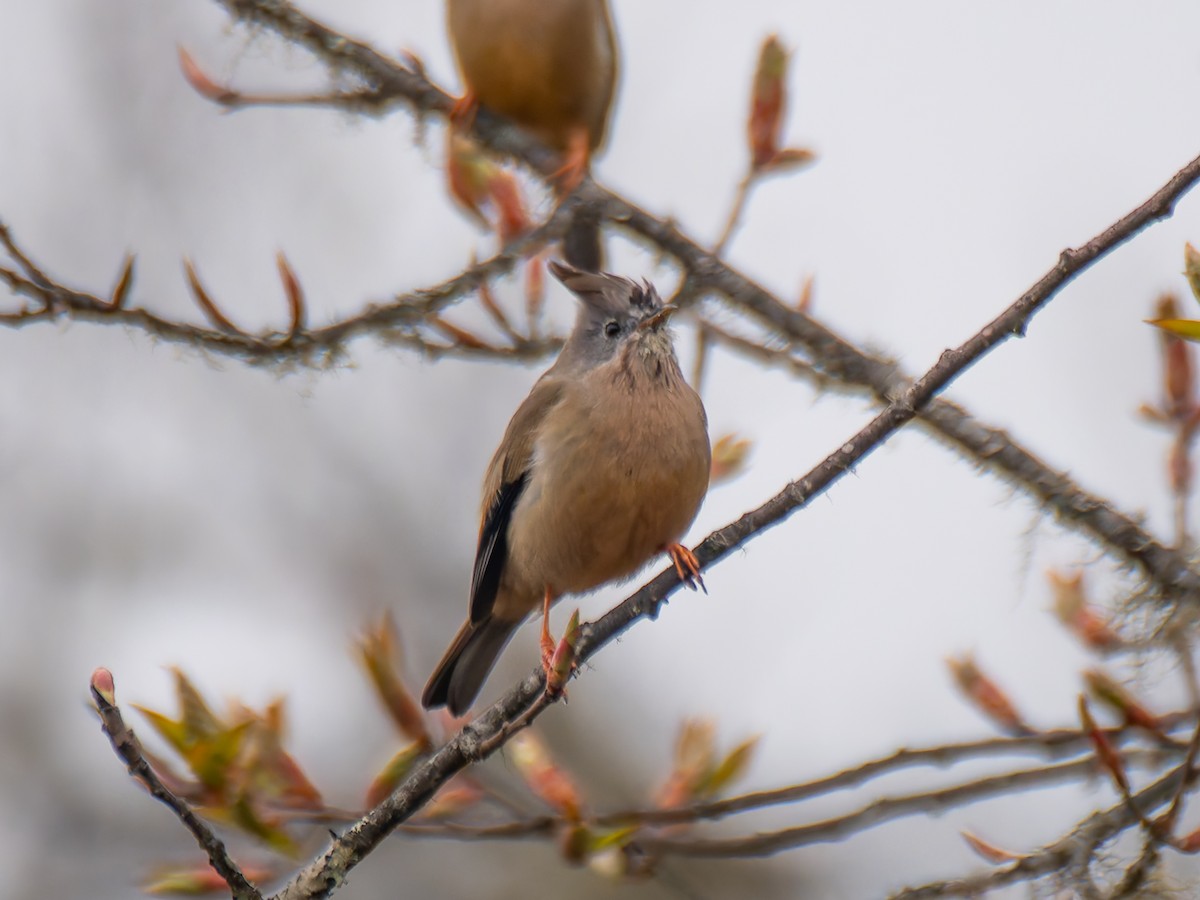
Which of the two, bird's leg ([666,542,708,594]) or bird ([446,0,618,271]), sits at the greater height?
bird ([446,0,618,271])

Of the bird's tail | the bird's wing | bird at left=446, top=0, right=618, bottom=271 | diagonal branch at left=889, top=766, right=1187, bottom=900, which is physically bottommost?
diagonal branch at left=889, top=766, right=1187, bottom=900

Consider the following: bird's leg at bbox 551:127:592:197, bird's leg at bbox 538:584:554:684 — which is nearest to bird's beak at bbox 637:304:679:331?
bird's leg at bbox 551:127:592:197

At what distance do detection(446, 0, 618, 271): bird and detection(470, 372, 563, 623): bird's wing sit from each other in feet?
2.99

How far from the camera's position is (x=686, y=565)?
2988 mm

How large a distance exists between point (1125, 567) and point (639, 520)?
1.17 metres

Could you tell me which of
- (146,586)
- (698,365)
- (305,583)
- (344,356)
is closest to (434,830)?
(344,356)

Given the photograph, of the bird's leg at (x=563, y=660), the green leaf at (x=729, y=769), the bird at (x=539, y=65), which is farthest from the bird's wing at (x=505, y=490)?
the bird's leg at (x=563, y=660)

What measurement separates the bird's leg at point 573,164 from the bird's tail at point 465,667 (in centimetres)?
132

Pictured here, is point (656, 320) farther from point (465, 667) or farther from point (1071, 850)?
point (1071, 850)

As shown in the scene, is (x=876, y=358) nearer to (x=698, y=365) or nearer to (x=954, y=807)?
(x=698, y=365)

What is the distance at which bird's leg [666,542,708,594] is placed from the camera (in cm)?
263

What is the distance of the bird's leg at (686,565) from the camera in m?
2.63

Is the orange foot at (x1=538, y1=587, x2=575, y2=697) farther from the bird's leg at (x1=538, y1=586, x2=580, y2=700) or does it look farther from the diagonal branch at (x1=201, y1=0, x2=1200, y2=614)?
the diagonal branch at (x1=201, y1=0, x2=1200, y2=614)

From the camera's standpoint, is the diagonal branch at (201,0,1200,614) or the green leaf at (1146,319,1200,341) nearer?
the green leaf at (1146,319,1200,341)
